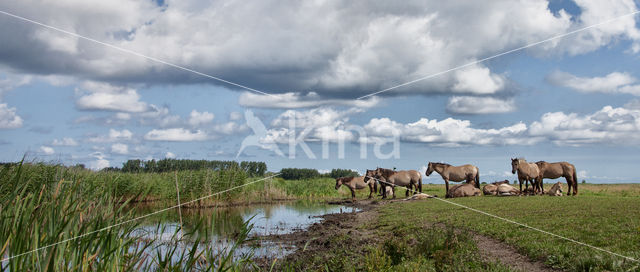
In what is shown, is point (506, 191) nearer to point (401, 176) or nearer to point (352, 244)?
point (401, 176)

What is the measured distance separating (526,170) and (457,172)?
4.37 metres

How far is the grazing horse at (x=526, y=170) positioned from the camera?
23.1 meters

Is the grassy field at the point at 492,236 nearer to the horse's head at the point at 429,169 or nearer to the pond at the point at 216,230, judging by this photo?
the pond at the point at 216,230

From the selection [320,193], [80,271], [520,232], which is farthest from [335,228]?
[320,193]

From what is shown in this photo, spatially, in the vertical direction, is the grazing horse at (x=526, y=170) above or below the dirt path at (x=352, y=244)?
above

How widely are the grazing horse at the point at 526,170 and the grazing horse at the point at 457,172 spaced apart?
11.5ft

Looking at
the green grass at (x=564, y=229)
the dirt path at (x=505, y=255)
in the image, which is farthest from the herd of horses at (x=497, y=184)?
the dirt path at (x=505, y=255)

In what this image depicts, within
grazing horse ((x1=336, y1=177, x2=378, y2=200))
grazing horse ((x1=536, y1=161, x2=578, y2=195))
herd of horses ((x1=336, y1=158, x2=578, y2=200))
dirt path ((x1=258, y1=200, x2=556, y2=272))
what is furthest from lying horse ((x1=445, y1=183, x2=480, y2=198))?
grazing horse ((x1=336, y1=177, x2=378, y2=200))

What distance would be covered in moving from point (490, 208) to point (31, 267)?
1479cm

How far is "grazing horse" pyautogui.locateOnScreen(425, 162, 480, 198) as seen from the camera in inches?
1041

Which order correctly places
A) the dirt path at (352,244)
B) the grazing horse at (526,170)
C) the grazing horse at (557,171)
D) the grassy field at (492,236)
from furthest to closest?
1. the grazing horse at (557,171)
2. the grazing horse at (526,170)
3. the dirt path at (352,244)
4. the grassy field at (492,236)

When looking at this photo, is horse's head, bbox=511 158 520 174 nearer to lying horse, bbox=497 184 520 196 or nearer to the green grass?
lying horse, bbox=497 184 520 196

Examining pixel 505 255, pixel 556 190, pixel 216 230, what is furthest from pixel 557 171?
pixel 216 230

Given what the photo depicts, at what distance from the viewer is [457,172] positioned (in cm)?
2652
